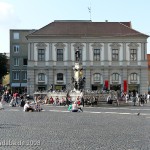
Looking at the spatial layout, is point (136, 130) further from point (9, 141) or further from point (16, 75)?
point (16, 75)

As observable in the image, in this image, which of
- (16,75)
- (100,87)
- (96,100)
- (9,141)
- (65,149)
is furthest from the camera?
(16,75)

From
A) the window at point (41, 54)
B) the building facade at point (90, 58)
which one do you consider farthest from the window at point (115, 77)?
the window at point (41, 54)

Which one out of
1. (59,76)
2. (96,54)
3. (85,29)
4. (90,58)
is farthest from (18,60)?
(96,54)

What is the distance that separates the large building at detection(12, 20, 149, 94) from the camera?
248 feet

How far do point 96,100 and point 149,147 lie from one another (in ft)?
103

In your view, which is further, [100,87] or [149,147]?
[100,87]

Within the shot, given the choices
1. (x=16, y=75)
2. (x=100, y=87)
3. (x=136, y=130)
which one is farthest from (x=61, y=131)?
(x=16, y=75)

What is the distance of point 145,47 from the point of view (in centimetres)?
7588

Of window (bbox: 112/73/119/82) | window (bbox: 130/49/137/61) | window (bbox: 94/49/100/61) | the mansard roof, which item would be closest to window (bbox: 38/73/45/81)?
the mansard roof

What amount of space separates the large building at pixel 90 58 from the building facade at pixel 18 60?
42.1 ft

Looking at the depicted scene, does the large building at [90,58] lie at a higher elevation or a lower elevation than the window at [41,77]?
higher

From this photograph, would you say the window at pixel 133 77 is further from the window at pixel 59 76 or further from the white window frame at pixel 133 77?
the window at pixel 59 76

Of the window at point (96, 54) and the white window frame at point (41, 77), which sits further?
the window at point (96, 54)

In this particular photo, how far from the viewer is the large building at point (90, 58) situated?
75.6m
